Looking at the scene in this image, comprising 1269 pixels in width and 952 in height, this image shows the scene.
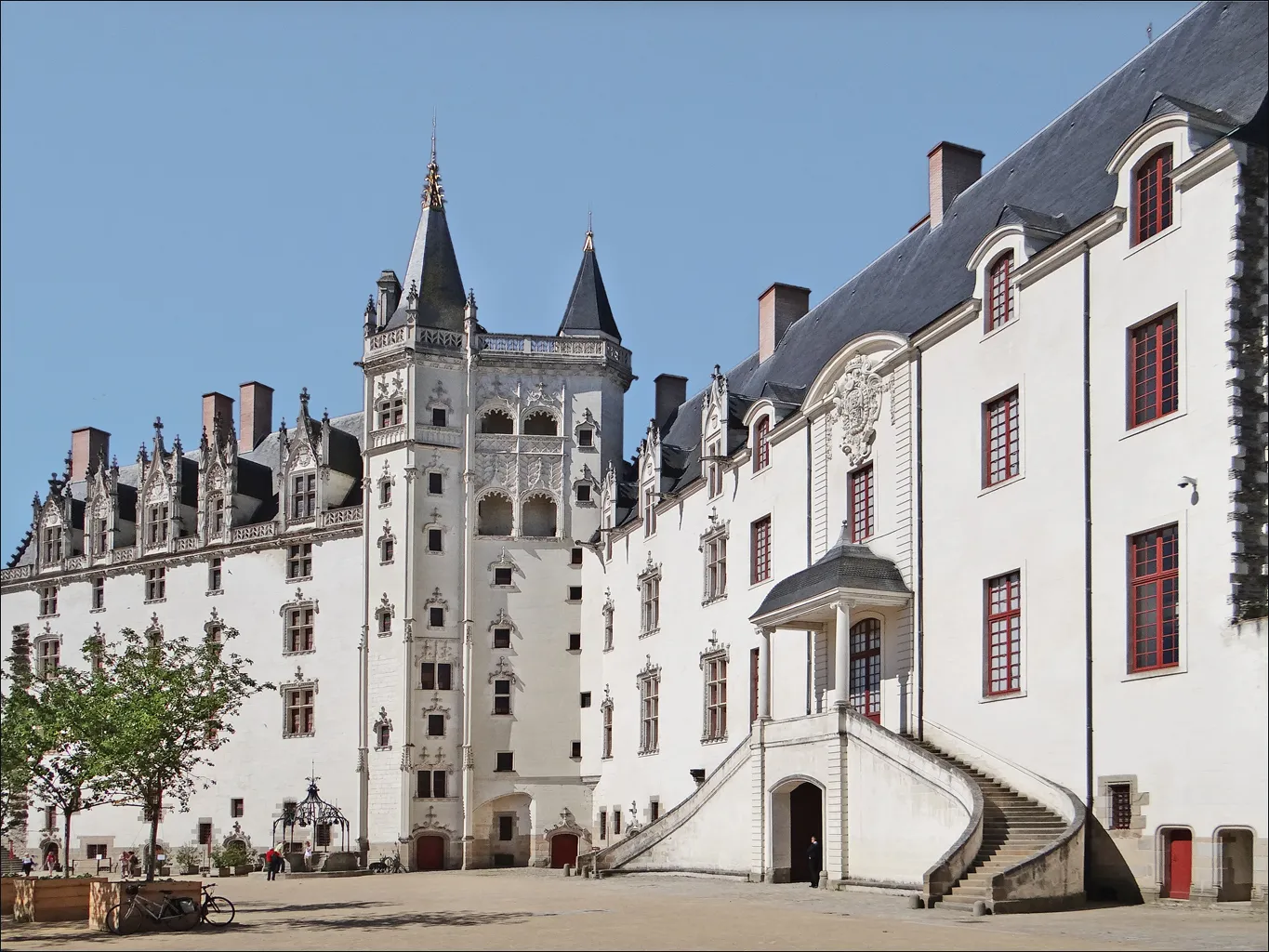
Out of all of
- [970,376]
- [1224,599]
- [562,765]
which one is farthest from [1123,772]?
[562,765]

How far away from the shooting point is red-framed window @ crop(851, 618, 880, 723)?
2830 centimetres

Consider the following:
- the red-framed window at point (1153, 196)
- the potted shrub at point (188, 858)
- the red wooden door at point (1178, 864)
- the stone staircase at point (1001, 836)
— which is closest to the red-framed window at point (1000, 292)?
the red-framed window at point (1153, 196)

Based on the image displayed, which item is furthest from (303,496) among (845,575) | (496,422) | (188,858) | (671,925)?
(671,925)

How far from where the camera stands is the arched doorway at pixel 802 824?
28.3 meters

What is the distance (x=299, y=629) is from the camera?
153ft

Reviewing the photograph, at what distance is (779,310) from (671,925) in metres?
26.0

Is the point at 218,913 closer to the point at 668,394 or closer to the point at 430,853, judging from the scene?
the point at 430,853

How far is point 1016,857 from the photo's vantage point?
21.1 metres

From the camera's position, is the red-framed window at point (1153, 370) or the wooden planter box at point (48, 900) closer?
the red-framed window at point (1153, 370)

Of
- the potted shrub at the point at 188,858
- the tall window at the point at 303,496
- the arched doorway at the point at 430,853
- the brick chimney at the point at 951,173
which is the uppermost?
the brick chimney at the point at 951,173

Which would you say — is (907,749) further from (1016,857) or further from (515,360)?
(515,360)

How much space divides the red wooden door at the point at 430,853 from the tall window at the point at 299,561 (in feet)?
29.6

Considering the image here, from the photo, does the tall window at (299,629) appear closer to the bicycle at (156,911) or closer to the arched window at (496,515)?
the arched window at (496,515)

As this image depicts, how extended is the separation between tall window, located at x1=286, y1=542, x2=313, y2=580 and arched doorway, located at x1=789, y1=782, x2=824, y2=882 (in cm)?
2180
